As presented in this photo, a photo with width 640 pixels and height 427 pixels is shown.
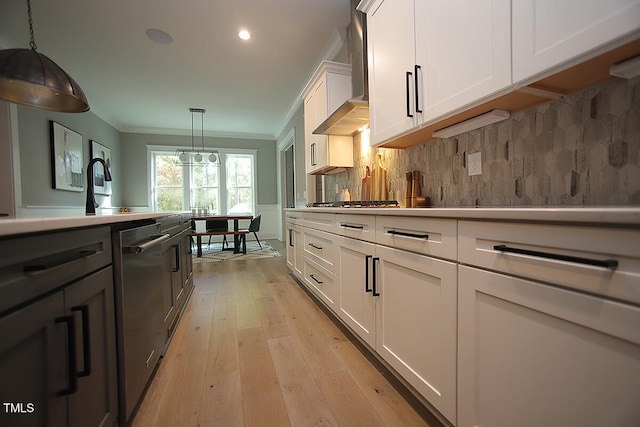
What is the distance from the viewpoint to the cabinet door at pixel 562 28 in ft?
2.36

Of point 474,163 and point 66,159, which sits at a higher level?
point 66,159

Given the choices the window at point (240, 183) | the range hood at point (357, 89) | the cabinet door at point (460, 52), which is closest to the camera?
the cabinet door at point (460, 52)

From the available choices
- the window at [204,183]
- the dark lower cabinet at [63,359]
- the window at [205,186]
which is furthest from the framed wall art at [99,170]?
the dark lower cabinet at [63,359]

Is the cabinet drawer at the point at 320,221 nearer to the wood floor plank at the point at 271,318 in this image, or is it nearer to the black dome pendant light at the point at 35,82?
the wood floor plank at the point at 271,318

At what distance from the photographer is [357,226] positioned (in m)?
1.65

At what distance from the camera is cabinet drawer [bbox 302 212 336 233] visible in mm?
2043

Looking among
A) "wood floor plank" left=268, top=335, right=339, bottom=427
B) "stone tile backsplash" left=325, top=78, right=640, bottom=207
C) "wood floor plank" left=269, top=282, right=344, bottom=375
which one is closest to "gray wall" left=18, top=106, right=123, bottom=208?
"wood floor plank" left=269, top=282, right=344, bottom=375

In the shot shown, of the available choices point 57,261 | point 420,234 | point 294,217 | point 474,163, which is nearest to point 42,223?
point 57,261

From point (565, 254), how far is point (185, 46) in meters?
4.05

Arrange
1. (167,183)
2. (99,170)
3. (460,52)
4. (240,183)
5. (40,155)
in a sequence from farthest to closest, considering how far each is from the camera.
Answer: (240,183), (167,183), (99,170), (40,155), (460,52)

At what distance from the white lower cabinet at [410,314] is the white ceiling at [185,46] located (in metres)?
2.62

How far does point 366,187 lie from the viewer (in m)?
2.51

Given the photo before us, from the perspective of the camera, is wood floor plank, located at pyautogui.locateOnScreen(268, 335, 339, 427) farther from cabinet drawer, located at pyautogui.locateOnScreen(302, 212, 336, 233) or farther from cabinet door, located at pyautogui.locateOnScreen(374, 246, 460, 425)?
cabinet drawer, located at pyautogui.locateOnScreen(302, 212, 336, 233)

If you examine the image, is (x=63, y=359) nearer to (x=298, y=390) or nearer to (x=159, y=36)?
(x=298, y=390)
